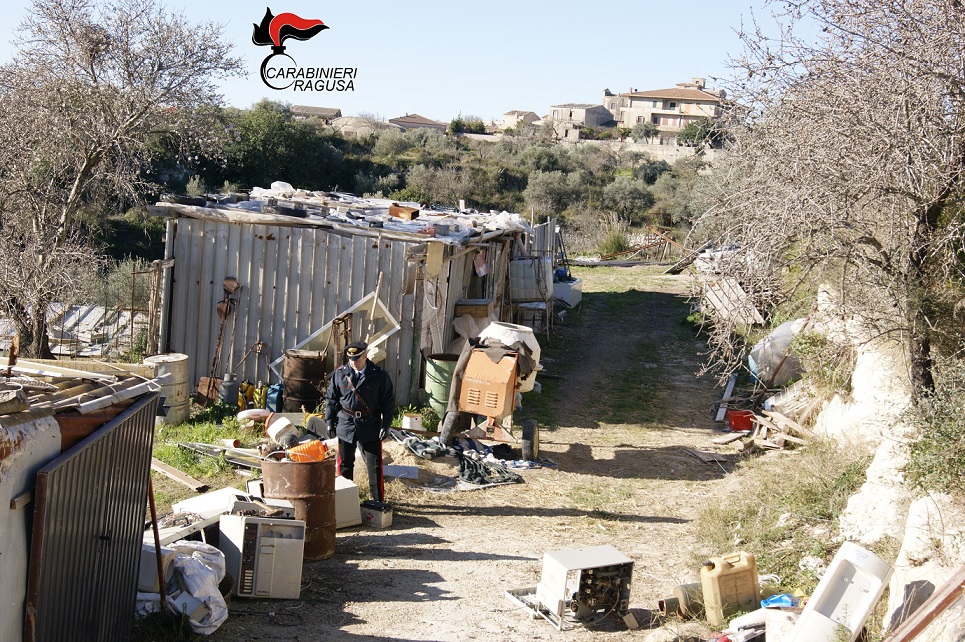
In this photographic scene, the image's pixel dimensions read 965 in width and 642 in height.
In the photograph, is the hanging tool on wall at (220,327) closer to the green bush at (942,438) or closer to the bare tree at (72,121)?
the bare tree at (72,121)

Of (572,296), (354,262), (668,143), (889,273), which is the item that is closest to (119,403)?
(889,273)

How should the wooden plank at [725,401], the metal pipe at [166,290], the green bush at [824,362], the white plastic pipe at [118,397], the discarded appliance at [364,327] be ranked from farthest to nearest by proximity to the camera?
the wooden plank at [725,401], the metal pipe at [166,290], the discarded appliance at [364,327], the green bush at [824,362], the white plastic pipe at [118,397]

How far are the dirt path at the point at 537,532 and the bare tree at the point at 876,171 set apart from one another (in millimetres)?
2713

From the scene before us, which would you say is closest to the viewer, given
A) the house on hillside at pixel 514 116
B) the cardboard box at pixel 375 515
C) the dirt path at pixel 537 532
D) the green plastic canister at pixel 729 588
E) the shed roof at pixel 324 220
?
the green plastic canister at pixel 729 588

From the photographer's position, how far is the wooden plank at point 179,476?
344 inches

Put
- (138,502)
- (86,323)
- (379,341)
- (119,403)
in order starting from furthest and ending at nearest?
(86,323), (379,341), (138,502), (119,403)

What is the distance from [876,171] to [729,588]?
324 cm

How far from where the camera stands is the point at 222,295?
12.5 metres

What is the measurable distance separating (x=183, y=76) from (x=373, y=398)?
832cm

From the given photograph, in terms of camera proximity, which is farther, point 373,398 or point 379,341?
point 379,341

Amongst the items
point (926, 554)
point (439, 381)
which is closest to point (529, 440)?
point (439, 381)

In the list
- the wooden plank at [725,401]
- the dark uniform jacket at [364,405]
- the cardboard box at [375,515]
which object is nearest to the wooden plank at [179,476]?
the dark uniform jacket at [364,405]

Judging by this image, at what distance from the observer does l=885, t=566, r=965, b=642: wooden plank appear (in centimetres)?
465

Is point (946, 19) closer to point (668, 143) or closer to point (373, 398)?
point (373, 398)
